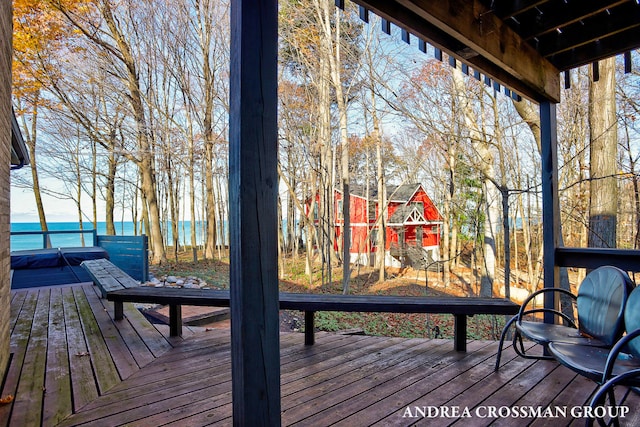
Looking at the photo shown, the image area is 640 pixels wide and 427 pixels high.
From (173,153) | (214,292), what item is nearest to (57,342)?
(214,292)

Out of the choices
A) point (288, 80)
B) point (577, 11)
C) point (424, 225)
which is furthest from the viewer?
point (424, 225)

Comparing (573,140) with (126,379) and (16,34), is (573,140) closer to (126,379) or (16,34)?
(126,379)

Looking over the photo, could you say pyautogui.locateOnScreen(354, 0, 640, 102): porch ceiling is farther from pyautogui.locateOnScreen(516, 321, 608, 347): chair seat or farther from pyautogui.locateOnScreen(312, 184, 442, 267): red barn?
pyautogui.locateOnScreen(312, 184, 442, 267): red barn

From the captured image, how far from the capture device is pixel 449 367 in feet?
7.67

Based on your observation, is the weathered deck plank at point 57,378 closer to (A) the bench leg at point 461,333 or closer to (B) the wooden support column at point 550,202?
(A) the bench leg at point 461,333

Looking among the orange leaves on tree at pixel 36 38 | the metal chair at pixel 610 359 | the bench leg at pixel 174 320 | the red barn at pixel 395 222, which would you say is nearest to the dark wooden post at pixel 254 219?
the metal chair at pixel 610 359

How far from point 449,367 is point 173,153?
29.8 ft

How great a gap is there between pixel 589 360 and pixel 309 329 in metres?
1.83

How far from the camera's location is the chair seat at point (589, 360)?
1455 mm

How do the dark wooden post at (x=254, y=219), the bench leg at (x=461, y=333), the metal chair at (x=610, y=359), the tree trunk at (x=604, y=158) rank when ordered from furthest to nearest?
the tree trunk at (x=604, y=158), the bench leg at (x=461, y=333), the metal chair at (x=610, y=359), the dark wooden post at (x=254, y=219)

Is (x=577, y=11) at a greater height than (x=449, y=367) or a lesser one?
greater

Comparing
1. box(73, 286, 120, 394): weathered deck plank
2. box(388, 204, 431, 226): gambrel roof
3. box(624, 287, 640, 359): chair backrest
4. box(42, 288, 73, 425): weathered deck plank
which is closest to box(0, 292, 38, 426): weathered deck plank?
box(42, 288, 73, 425): weathered deck plank

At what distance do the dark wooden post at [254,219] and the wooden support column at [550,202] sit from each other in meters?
2.38

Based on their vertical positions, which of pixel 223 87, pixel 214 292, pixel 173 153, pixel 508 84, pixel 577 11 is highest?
pixel 223 87
